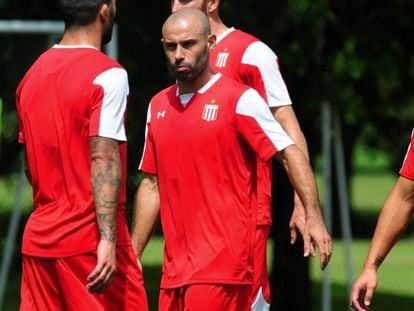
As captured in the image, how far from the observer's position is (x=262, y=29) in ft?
40.0

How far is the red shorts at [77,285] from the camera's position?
20.7 feet

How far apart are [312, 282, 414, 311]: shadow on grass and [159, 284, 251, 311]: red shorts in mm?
8765

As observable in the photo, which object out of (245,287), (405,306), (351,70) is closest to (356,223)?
(405,306)

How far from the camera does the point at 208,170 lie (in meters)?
6.69

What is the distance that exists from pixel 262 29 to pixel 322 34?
1.00 metres

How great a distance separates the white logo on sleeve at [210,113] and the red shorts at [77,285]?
77 cm

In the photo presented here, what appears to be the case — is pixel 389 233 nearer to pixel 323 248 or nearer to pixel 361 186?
pixel 323 248

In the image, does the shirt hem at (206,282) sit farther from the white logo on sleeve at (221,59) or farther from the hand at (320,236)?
the white logo on sleeve at (221,59)

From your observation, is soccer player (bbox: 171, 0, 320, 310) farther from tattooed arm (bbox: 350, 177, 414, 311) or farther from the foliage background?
the foliage background

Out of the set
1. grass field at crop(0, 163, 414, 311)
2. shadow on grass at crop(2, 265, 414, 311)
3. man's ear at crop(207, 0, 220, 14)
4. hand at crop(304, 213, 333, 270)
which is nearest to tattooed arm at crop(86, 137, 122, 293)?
hand at crop(304, 213, 333, 270)

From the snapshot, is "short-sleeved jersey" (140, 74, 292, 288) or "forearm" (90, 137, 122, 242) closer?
"forearm" (90, 137, 122, 242)

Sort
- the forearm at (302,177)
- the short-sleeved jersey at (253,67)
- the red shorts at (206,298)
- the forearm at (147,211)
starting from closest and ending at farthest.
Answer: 1. the forearm at (302,177)
2. the red shorts at (206,298)
3. the forearm at (147,211)
4. the short-sleeved jersey at (253,67)

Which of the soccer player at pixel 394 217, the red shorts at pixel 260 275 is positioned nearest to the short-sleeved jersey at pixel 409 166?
the soccer player at pixel 394 217

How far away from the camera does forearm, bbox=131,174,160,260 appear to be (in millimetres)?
7070
